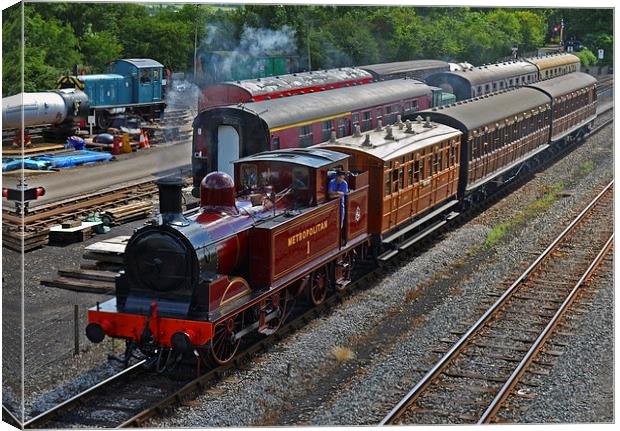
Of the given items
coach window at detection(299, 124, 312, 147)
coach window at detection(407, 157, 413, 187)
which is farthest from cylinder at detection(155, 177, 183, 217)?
coach window at detection(299, 124, 312, 147)

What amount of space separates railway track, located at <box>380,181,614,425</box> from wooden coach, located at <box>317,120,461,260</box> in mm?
2814

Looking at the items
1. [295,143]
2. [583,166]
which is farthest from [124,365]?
[583,166]

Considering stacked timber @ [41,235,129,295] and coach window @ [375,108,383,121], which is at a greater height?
coach window @ [375,108,383,121]

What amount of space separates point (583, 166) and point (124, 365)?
1213 centimetres

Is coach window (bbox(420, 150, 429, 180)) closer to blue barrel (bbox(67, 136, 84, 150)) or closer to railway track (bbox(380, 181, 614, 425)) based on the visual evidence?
railway track (bbox(380, 181, 614, 425))

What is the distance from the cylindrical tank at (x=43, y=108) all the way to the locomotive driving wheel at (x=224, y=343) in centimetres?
376

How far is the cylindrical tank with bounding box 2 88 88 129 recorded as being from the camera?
1127cm

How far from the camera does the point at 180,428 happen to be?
470 inches

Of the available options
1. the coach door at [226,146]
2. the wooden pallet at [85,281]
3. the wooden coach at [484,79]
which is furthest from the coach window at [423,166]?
the wooden pallet at [85,281]

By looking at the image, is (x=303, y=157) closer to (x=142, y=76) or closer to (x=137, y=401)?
(x=137, y=401)

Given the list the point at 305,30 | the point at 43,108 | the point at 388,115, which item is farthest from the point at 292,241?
the point at 388,115

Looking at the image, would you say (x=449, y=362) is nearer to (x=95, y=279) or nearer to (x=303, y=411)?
(x=303, y=411)

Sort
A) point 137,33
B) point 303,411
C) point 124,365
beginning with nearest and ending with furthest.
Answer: point 303,411 → point 124,365 → point 137,33

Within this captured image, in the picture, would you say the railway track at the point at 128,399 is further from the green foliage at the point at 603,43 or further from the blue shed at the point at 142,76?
the blue shed at the point at 142,76
